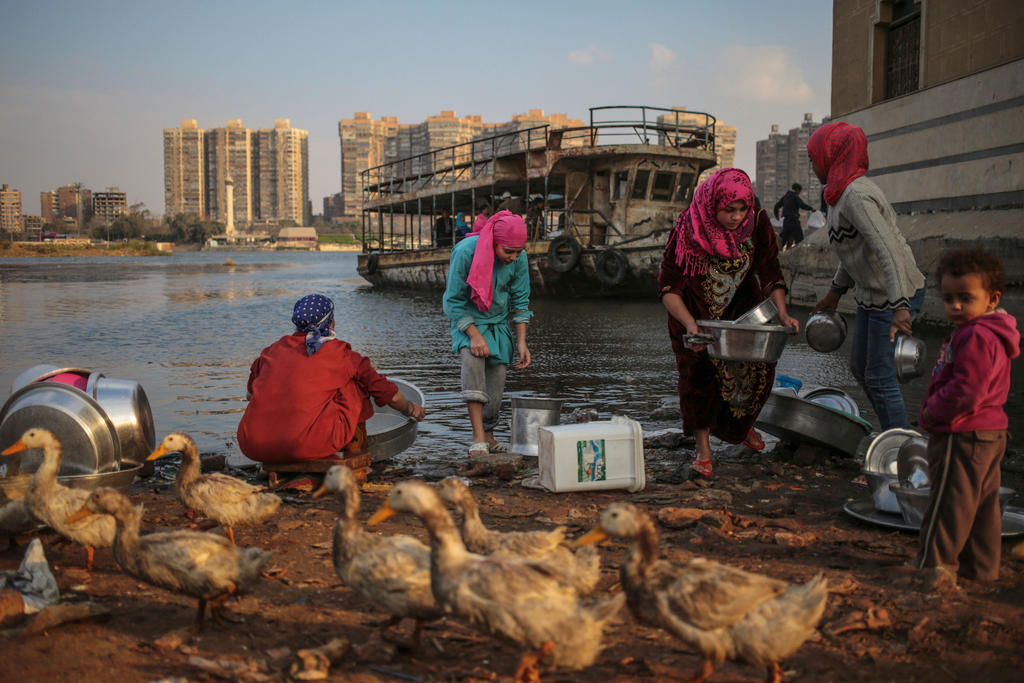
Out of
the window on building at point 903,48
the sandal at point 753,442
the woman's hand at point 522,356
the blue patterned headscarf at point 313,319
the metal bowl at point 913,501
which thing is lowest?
the sandal at point 753,442

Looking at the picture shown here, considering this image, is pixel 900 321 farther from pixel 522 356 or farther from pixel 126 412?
pixel 126 412

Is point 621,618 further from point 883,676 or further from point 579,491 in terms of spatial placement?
point 579,491

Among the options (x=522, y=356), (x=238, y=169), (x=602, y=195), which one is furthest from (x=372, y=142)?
(x=522, y=356)

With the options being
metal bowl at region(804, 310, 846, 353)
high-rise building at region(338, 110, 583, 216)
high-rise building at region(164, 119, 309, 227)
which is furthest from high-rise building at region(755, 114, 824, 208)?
metal bowl at region(804, 310, 846, 353)

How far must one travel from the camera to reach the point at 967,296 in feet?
9.94

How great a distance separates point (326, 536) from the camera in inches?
152

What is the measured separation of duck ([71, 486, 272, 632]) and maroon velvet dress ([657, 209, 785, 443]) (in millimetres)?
2748

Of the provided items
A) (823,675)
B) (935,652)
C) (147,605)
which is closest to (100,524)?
(147,605)

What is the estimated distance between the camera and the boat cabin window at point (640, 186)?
898 inches

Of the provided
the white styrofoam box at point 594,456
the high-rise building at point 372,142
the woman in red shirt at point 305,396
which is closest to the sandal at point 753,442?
the white styrofoam box at point 594,456

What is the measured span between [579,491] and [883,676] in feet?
7.20

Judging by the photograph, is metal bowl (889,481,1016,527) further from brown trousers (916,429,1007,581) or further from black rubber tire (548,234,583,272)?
black rubber tire (548,234,583,272)

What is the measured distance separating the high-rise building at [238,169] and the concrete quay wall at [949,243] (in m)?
169

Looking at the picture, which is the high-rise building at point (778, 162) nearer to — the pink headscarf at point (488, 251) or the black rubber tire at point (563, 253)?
the black rubber tire at point (563, 253)
